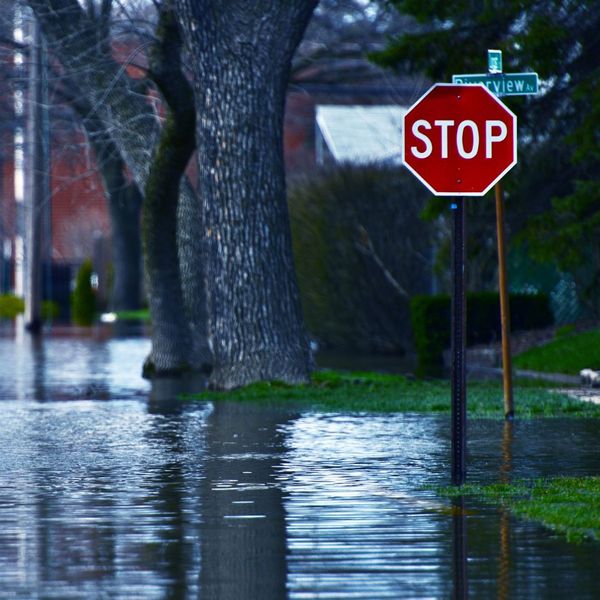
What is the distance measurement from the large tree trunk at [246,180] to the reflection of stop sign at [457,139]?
896 cm

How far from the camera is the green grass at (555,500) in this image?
30.3 ft

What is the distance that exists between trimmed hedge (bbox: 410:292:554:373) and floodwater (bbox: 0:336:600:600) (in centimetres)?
928

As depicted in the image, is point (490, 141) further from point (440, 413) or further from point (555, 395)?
point (555, 395)

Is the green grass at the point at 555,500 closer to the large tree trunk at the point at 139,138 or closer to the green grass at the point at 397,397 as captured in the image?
the green grass at the point at 397,397

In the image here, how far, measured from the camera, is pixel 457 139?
10820 mm

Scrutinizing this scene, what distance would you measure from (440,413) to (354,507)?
270 inches

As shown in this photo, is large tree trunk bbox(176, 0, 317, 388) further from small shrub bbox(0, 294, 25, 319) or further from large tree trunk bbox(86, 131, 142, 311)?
small shrub bbox(0, 294, 25, 319)

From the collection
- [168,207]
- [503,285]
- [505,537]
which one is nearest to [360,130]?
[168,207]

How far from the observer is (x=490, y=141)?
10.8 meters

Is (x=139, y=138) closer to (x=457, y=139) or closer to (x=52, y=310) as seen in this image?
(x=457, y=139)

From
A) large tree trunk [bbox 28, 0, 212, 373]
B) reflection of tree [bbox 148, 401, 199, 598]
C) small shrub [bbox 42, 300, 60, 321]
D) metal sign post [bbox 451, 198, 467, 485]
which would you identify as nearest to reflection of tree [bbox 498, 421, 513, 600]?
metal sign post [bbox 451, 198, 467, 485]

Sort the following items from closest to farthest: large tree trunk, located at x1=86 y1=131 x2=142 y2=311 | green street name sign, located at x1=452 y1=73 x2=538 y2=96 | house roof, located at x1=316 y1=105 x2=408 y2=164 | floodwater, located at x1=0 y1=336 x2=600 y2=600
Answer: floodwater, located at x1=0 y1=336 x2=600 y2=600 → green street name sign, located at x1=452 y1=73 x2=538 y2=96 → house roof, located at x1=316 y1=105 x2=408 y2=164 → large tree trunk, located at x1=86 y1=131 x2=142 y2=311

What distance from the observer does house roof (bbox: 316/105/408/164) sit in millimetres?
38594

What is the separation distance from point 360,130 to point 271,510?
105ft
